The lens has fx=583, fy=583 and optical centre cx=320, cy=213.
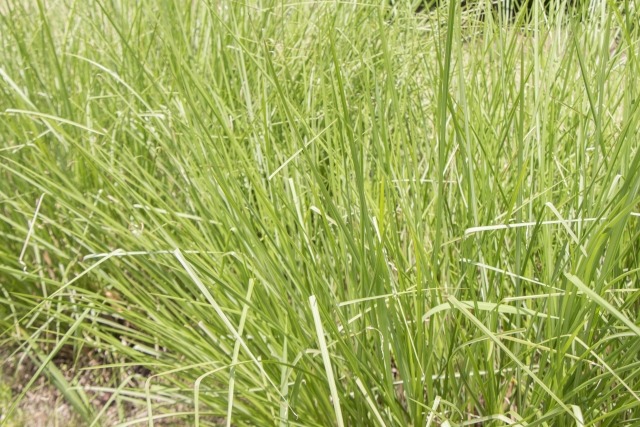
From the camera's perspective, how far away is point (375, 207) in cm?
101

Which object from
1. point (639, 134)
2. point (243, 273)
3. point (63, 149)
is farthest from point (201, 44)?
point (639, 134)

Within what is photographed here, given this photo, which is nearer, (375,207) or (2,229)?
(375,207)

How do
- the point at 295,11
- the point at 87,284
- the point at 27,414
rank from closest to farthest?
the point at 27,414 → the point at 87,284 → the point at 295,11

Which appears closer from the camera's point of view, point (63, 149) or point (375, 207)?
point (375, 207)

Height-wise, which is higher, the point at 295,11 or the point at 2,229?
the point at 295,11

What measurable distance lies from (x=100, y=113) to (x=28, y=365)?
731 mm

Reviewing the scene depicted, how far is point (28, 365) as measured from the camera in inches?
58.3

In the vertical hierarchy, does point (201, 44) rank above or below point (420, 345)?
above

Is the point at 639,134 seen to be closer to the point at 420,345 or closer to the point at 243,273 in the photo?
the point at 420,345

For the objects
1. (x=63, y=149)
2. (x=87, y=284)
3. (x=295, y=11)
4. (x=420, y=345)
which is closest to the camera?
(x=420, y=345)

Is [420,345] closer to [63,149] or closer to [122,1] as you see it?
[63,149]

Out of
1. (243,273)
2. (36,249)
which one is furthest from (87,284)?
(243,273)

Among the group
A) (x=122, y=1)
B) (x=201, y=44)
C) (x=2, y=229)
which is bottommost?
(x=2, y=229)

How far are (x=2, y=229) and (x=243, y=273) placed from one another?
85cm
